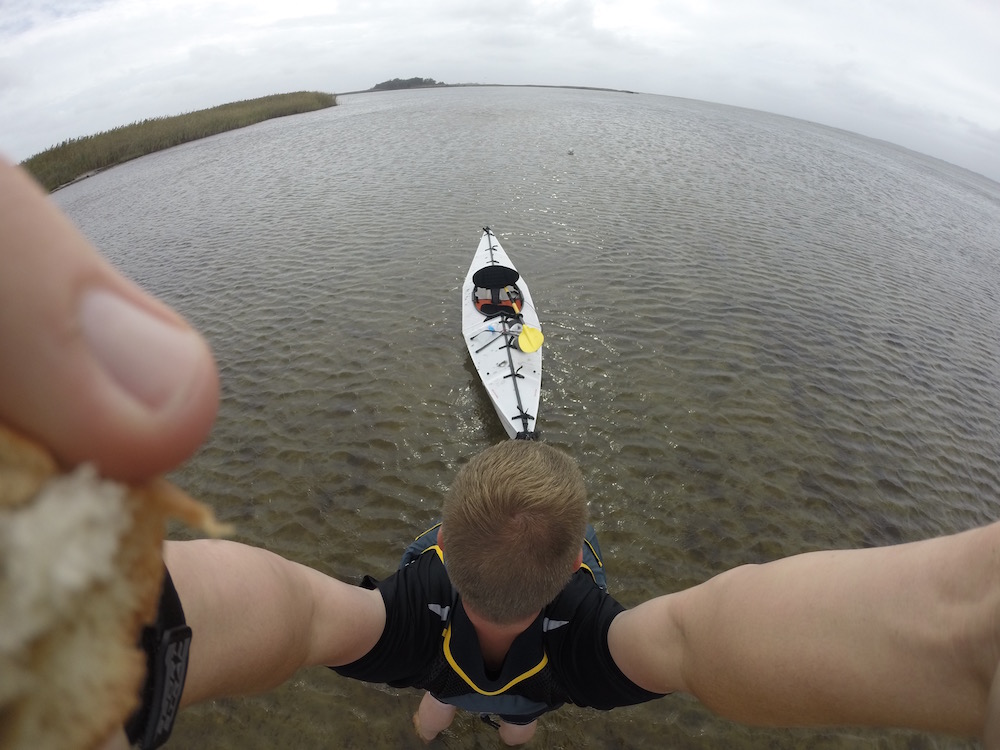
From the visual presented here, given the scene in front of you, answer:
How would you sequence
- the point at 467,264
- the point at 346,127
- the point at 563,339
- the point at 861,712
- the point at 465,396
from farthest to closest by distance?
the point at 346,127, the point at 467,264, the point at 563,339, the point at 465,396, the point at 861,712

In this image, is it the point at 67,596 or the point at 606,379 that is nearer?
the point at 67,596

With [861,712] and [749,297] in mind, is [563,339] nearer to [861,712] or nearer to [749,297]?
[749,297]

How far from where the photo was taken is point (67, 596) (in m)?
0.61

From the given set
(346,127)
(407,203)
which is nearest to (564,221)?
(407,203)

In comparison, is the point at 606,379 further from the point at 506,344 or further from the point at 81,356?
the point at 81,356

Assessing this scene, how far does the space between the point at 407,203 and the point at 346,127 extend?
3203 cm

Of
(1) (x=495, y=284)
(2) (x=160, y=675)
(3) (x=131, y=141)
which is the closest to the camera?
(2) (x=160, y=675)

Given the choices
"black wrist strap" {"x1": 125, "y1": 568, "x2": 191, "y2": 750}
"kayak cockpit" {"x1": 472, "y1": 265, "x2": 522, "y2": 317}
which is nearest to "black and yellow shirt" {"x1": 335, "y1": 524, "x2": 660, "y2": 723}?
"black wrist strap" {"x1": 125, "y1": 568, "x2": 191, "y2": 750}

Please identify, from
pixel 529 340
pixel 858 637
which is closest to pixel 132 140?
pixel 529 340

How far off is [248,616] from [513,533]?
1286mm

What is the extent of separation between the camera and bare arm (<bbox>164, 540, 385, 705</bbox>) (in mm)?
1690

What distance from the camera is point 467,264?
15.3 metres

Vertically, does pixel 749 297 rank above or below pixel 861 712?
below

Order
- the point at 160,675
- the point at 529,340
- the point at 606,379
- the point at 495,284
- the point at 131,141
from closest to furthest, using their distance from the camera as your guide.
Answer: the point at 160,675, the point at 529,340, the point at 606,379, the point at 495,284, the point at 131,141
